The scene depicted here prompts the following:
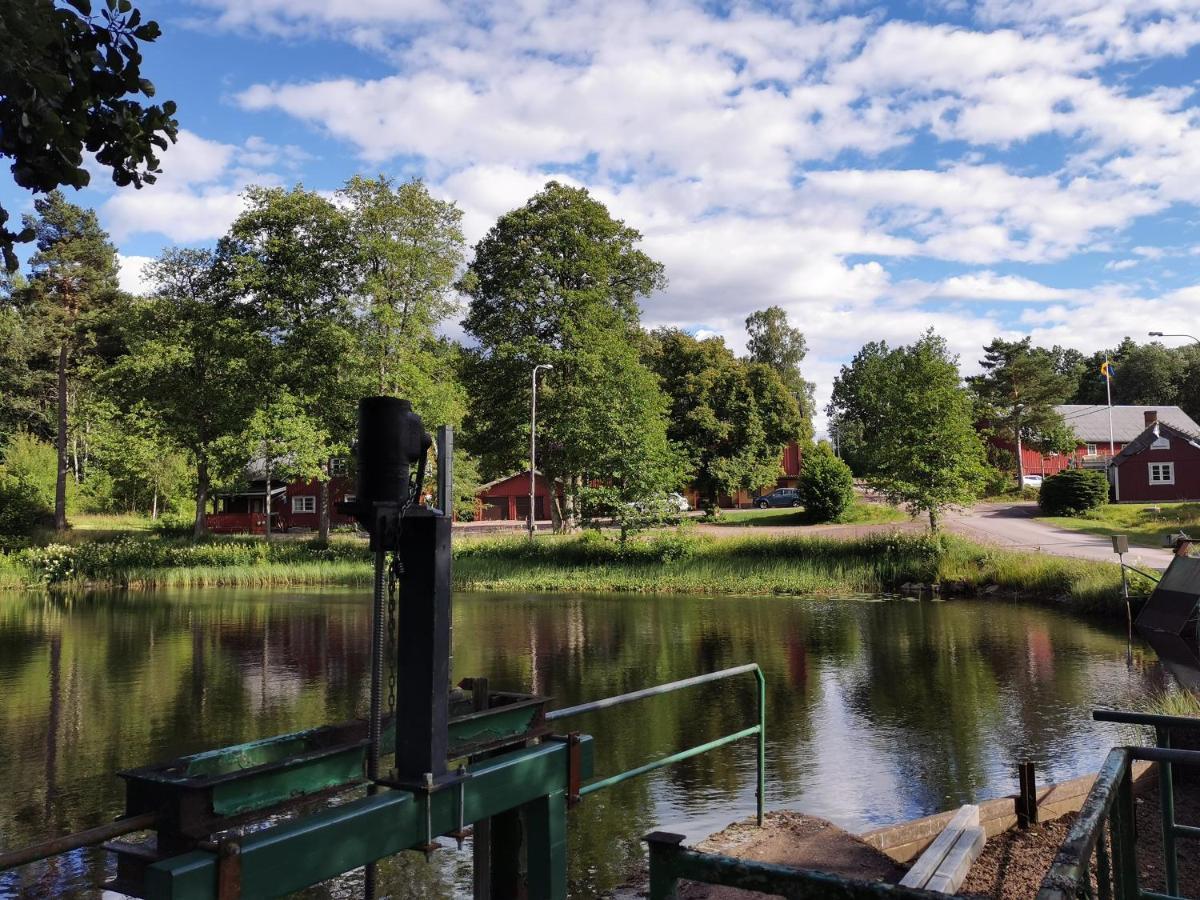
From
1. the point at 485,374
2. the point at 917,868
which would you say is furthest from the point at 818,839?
the point at 485,374

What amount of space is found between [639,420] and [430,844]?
29794 millimetres

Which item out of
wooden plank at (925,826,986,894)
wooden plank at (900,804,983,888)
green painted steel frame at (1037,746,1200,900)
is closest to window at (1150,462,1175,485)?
wooden plank at (900,804,983,888)

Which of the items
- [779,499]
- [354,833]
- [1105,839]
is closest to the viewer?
[1105,839]

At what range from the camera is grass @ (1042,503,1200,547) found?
31.2 metres

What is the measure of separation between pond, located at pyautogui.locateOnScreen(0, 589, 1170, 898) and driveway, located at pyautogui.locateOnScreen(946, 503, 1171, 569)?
4.90 metres

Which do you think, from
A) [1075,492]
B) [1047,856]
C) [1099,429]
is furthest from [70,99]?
[1099,429]

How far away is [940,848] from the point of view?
564 cm

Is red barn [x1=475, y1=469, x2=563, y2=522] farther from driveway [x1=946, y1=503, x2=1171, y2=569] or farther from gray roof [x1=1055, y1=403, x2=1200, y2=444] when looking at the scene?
gray roof [x1=1055, y1=403, x2=1200, y2=444]

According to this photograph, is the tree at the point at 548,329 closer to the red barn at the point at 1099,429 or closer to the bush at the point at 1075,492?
the bush at the point at 1075,492

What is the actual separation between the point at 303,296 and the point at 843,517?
2427 centimetres

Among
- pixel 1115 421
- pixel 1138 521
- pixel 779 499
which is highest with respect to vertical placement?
pixel 1115 421

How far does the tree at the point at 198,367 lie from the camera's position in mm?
35906

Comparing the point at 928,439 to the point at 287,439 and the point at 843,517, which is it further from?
the point at 287,439

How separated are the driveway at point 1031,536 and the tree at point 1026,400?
10078mm
